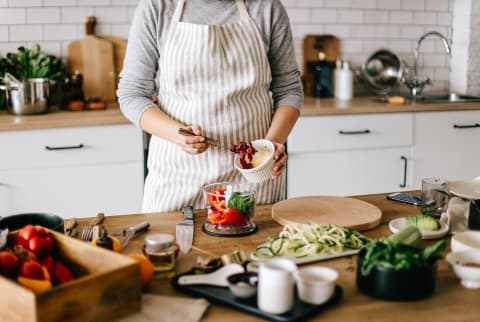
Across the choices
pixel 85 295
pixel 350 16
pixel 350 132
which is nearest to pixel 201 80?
pixel 85 295

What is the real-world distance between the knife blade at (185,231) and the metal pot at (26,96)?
1925 millimetres

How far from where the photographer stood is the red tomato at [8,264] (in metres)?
1.43

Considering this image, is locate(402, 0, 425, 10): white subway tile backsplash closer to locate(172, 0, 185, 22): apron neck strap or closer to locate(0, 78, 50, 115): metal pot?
locate(0, 78, 50, 115): metal pot

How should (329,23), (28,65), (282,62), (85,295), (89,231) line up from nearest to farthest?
(85,295) < (89,231) < (282,62) < (28,65) < (329,23)

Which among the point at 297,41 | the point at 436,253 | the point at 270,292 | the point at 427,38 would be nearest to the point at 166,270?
the point at 270,292

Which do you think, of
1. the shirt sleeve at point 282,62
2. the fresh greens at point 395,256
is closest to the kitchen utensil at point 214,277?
the fresh greens at point 395,256

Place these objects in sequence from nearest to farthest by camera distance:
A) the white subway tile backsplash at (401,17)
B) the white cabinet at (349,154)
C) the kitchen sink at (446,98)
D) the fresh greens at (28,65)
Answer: the fresh greens at (28,65), the white cabinet at (349,154), the kitchen sink at (446,98), the white subway tile backsplash at (401,17)

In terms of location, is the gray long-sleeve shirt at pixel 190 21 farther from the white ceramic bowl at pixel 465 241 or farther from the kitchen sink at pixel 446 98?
the kitchen sink at pixel 446 98

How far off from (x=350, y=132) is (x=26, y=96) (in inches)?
76.8

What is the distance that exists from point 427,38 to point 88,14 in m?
2.53

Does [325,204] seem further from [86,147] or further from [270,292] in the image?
[86,147]

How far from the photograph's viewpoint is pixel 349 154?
420 cm

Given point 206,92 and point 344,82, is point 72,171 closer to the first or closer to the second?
point 206,92

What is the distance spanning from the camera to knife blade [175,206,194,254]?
1.86 m
